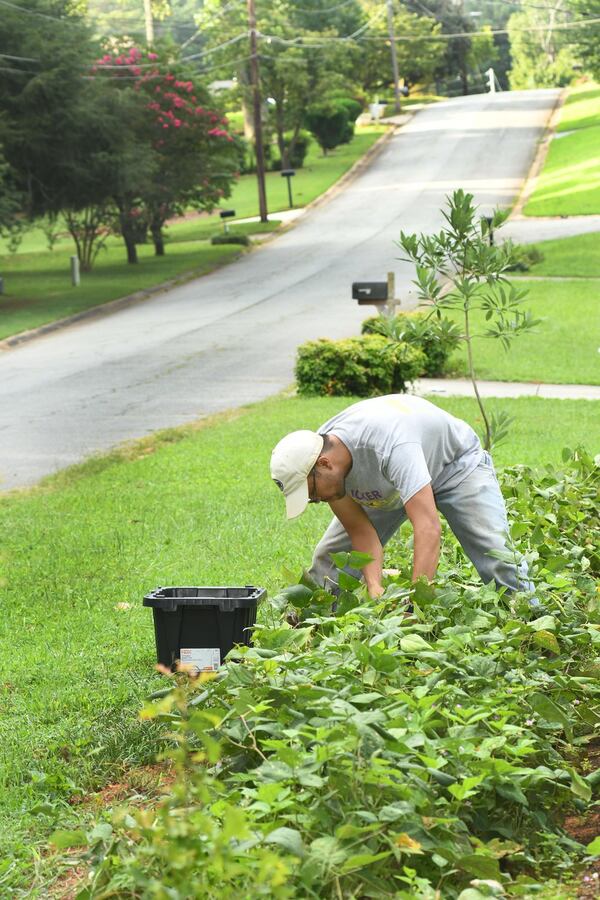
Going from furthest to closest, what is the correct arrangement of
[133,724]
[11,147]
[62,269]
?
[62,269]
[11,147]
[133,724]

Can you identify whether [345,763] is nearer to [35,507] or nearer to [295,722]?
[295,722]

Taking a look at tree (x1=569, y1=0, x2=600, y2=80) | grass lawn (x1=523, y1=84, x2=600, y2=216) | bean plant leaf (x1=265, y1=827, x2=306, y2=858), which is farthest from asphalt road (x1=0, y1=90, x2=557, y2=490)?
bean plant leaf (x1=265, y1=827, x2=306, y2=858)

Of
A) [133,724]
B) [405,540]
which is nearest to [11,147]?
[405,540]

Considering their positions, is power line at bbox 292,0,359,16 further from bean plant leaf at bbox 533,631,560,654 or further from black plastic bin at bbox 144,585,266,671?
bean plant leaf at bbox 533,631,560,654

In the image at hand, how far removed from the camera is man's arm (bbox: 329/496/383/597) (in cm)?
527

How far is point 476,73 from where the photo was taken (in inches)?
3494

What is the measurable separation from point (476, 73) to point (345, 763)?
90044 millimetres

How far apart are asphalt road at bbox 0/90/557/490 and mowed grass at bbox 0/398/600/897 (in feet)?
4.68

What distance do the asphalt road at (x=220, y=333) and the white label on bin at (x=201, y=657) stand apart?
602 cm

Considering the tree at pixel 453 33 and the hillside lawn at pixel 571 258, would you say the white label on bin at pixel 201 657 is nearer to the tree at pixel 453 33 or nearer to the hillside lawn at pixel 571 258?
the hillside lawn at pixel 571 258

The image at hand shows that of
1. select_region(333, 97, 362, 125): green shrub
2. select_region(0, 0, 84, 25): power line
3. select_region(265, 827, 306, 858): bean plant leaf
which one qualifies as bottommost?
select_region(265, 827, 306, 858): bean plant leaf

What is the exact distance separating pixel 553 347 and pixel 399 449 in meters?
14.4

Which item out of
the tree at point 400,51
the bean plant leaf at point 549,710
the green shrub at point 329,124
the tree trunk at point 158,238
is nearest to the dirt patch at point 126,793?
the bean plant leaf at point 549,710

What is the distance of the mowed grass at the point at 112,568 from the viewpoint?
475 centimetres
